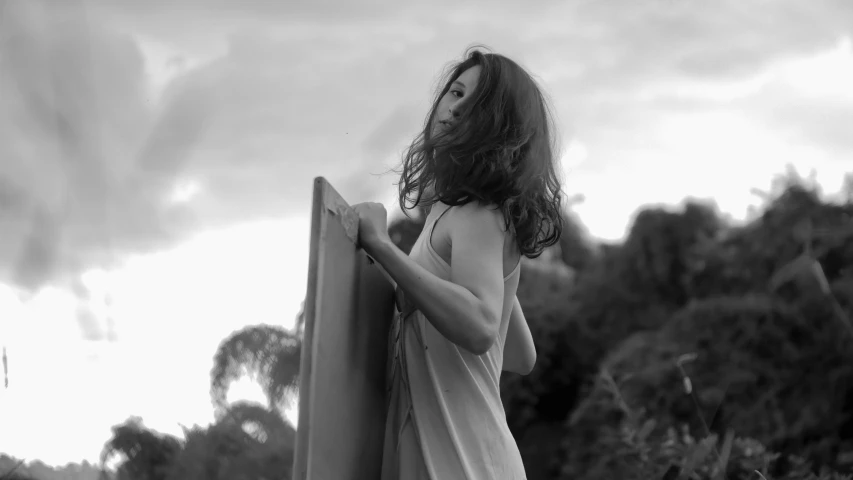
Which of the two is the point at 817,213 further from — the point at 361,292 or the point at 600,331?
the point at 361,292

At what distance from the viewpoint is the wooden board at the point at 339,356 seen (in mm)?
1568

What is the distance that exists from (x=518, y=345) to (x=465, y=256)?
1.28ft

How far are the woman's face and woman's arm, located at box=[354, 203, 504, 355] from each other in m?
0.19

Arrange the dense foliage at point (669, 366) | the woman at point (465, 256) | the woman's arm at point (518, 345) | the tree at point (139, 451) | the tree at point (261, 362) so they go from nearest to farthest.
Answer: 1. the woman at point (465, 256)
2. the woman's arm at point (518, 345)
3. the tree at point (139, 451)
4. the tree at point (261, 362)
5. the dense foliage at point (669, 366)

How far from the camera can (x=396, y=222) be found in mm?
8195

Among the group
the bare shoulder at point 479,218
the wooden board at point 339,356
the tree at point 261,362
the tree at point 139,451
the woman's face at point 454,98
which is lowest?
the wooden board at point 339,356

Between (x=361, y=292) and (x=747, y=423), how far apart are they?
4939 millimetres

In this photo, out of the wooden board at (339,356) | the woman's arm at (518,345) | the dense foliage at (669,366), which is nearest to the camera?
the wooden board at (339,356)

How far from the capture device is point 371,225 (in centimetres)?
177

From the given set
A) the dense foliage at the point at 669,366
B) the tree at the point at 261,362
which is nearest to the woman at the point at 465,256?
the dense foliage at the point at 669,366

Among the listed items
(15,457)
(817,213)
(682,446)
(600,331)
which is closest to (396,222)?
(600,331)

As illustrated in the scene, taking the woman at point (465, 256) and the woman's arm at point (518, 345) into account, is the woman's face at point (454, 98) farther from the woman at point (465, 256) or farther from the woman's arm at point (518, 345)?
the woman's arm at point (518, 345)

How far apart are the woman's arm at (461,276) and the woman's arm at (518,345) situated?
290 millimetres

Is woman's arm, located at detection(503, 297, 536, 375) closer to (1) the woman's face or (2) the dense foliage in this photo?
(1) the woman's face
